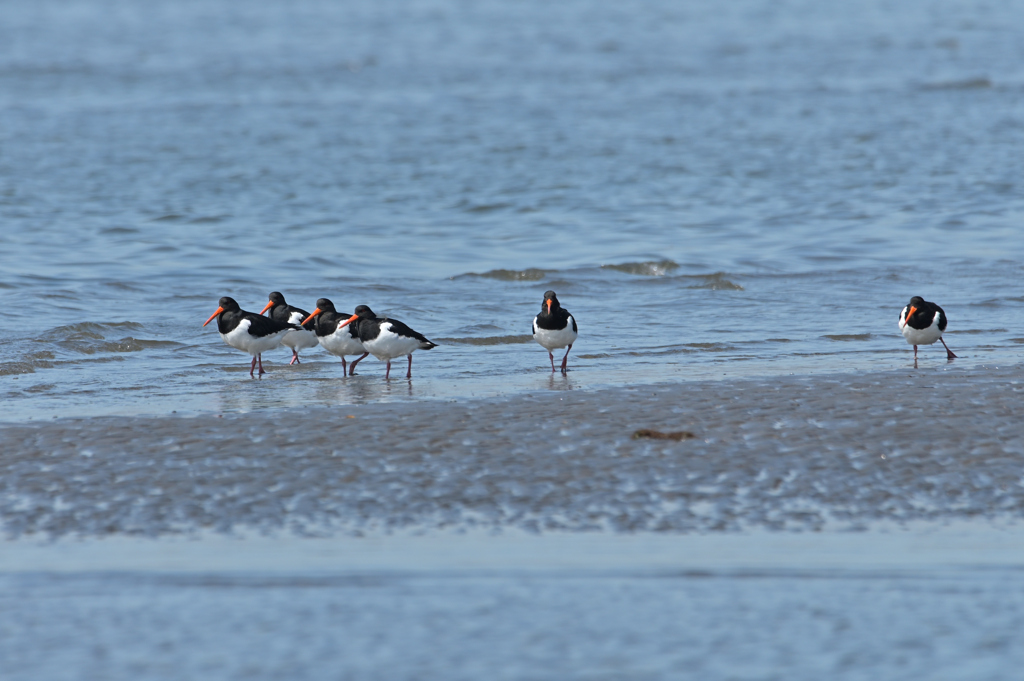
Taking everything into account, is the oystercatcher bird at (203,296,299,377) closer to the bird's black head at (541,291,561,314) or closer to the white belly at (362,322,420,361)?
the white belly at (362,322,420,361)

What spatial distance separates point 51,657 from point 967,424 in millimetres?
6123

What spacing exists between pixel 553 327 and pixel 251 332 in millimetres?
2988

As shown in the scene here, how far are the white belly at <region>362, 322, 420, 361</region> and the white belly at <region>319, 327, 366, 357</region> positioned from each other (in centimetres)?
15

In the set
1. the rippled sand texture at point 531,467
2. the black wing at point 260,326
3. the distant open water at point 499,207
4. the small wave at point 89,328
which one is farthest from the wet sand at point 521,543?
the small wave at point 89,328

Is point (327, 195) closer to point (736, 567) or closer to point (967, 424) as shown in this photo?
point (967, 424)

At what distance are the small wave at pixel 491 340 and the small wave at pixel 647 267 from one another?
4872 millimetres

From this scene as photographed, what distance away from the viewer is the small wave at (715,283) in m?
16.9

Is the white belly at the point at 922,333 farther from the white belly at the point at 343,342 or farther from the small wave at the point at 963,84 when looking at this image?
the small wave at the point at 963,84

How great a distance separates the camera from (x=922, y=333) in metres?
11.7

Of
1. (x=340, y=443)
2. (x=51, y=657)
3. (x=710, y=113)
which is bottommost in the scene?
(x=51, y=657)

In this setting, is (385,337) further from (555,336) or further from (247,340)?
(555,336)

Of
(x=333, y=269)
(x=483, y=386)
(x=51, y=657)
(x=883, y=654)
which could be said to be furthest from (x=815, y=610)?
(x=333, y=269)

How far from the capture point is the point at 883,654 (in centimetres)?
470

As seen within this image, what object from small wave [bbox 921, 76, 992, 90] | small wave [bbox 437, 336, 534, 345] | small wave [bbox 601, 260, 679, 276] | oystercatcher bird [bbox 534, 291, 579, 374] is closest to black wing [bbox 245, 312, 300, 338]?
small wave [bbox 437, 336, 534, 345]
